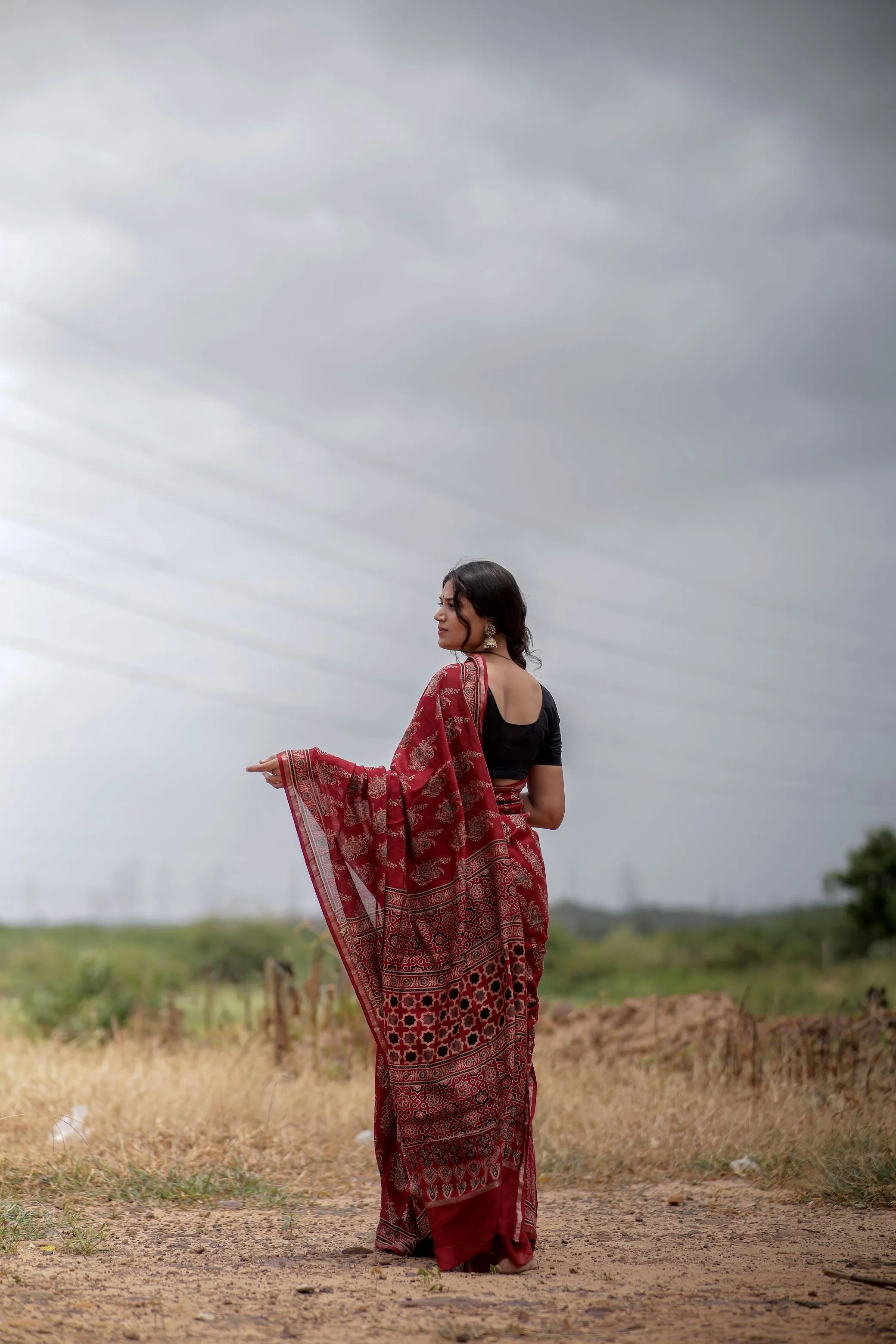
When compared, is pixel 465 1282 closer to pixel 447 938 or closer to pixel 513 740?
pixel 447 938

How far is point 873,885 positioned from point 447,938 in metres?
21.0

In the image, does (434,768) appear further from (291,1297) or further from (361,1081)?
(361,1081)

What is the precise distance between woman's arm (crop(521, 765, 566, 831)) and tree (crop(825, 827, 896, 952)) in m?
20.3

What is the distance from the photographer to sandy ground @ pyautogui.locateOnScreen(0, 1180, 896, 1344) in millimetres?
3463

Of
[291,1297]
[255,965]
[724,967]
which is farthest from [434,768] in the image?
[724,967]

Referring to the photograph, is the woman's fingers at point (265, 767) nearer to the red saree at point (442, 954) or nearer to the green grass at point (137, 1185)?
the red saree at point (442, 954)

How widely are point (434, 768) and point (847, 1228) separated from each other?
255 centimetres

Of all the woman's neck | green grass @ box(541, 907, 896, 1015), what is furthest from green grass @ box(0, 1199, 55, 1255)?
green grass @ box(541, 907, 896, 1015)

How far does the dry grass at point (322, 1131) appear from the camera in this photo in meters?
5.66

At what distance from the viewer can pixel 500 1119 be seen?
4.35 meters

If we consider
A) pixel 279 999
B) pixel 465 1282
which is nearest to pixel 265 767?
pixel 465 1282

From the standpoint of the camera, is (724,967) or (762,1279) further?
(724,967)

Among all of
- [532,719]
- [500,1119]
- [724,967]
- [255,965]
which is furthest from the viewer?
[724,967]

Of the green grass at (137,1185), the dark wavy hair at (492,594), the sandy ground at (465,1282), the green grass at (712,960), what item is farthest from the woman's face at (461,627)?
the green grass at (712,960)
